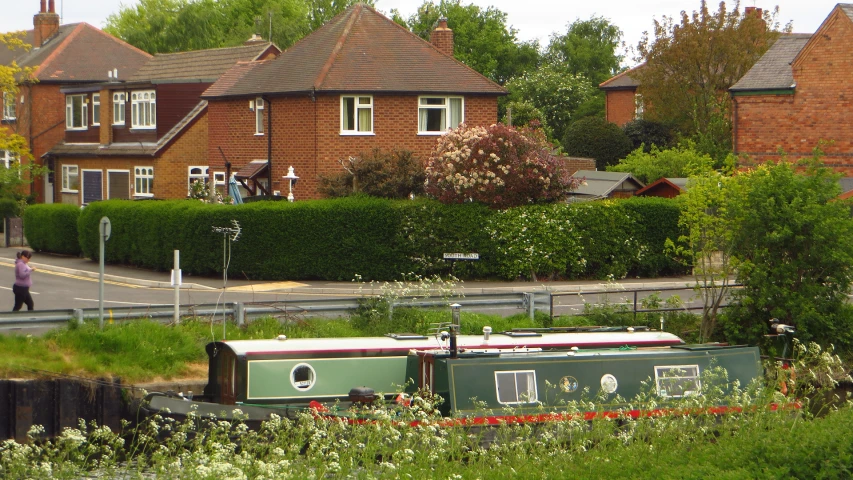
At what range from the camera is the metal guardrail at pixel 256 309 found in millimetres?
19406

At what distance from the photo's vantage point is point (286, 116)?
127ft

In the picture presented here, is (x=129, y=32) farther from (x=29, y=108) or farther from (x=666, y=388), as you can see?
(x=666, y=388)

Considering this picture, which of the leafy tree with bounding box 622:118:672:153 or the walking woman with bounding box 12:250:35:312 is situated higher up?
the leafy tree with bounding box 622:118:672:153

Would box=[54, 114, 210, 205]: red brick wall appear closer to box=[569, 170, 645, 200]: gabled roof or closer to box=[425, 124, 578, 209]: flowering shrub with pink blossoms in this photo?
box=[569, 170, 645, 200]: gabled roof

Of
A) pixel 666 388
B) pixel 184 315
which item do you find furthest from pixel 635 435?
pixel 184 315

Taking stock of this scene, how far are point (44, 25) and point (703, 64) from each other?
122 feet

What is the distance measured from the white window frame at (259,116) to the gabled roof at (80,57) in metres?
21.4

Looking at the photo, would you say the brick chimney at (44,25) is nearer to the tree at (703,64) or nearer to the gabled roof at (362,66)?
the gabled roof at (362,66)

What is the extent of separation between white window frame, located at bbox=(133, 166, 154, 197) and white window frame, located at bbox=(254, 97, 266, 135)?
848 cm

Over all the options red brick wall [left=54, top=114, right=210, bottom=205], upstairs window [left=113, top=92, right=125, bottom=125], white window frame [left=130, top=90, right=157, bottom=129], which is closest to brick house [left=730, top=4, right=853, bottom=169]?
red brick wall [left=54, top=114, right=210, bottom=205]

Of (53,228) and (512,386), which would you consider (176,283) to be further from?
(53,228)

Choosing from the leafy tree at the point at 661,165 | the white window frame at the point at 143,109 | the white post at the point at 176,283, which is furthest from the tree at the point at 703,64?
the white post at the point at 176,283

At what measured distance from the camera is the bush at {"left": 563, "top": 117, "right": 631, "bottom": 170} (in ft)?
185

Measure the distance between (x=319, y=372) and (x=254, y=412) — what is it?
1358 millimetres
